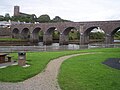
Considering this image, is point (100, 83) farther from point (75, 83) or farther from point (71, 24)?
point (71, 24)

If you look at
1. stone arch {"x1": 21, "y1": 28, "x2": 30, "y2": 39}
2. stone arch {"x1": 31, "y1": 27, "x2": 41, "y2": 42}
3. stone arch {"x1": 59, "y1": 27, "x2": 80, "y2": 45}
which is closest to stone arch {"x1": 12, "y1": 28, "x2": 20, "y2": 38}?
stone arch {"x1": 21, "y1": 28, "x2": 30, "y2": 39}

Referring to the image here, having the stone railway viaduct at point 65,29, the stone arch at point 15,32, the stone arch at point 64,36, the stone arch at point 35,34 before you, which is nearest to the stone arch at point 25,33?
the stone railway viaduct at point 65,29

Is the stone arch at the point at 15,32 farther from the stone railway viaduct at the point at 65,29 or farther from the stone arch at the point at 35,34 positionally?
the stone arch at the point at 35,34

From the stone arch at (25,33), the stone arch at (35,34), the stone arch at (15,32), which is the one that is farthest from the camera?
the stone arch at (15,32)

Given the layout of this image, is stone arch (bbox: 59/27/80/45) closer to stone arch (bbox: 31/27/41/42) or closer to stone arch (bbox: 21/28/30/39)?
stone arch (bbox: 31/27/41/42)

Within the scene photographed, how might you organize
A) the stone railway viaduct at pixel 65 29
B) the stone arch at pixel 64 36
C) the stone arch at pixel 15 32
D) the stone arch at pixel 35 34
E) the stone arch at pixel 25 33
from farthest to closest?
the stone arch at pixel 15 32 → the stone arch at pixel 25 33 → the stone arch at pixel 35 34 → the stone arch at pixel 64 36 → the stone railway viaduct at pixel 65 29

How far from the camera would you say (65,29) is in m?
82.3

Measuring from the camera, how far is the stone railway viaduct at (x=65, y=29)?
66.1m

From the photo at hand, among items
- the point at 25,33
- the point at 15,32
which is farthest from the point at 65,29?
the point at 15,32

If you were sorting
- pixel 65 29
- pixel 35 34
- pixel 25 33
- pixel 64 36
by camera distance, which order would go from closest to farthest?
pixel 65 29 < pixel 64 36 < pixel 35 34 < pixel 25 33

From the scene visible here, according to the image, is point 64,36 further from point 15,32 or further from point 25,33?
point 15,32

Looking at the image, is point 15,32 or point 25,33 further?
point 15,32

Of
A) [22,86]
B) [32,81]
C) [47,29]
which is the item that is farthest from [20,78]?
[47,29]

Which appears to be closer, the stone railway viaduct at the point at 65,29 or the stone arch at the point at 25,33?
the stone railway viaduct at the point at 65,29
